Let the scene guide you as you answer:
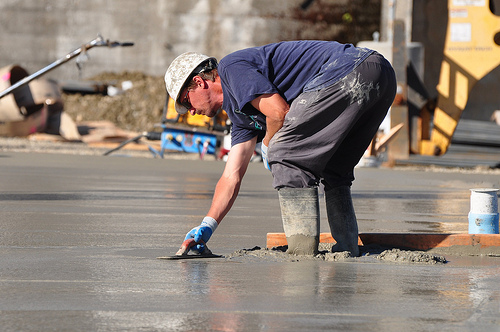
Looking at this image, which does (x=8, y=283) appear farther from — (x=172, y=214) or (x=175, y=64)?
(x=172, y=214)

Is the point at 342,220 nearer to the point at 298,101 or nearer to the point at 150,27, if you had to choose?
the point at 298,101

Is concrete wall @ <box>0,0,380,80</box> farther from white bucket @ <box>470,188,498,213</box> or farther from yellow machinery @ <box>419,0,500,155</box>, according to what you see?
white bucket @ <box>470,188,498,213</box>

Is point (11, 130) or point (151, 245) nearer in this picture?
point (151, 245)

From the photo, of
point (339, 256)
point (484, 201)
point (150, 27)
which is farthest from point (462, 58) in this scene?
point (339, 256)

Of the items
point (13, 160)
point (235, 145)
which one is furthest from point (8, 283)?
point (13, 160)

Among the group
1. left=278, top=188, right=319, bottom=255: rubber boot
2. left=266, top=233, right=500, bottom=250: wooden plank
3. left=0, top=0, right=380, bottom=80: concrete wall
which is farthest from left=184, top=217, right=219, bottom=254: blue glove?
left=0, top=0, right=380, bottom=80: concrete wall

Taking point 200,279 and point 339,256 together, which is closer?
Answer: point 200,279

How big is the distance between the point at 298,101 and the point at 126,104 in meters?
18.7

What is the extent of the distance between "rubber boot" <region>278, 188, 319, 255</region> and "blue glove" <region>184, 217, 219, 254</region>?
1.21 ft

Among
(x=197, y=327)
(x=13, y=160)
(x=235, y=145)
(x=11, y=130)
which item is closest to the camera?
(x=197, y=327)

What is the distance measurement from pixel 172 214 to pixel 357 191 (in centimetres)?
329

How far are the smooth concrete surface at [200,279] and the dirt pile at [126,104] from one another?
14.6 m

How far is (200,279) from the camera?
12.1 feet

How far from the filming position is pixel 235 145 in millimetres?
4512
